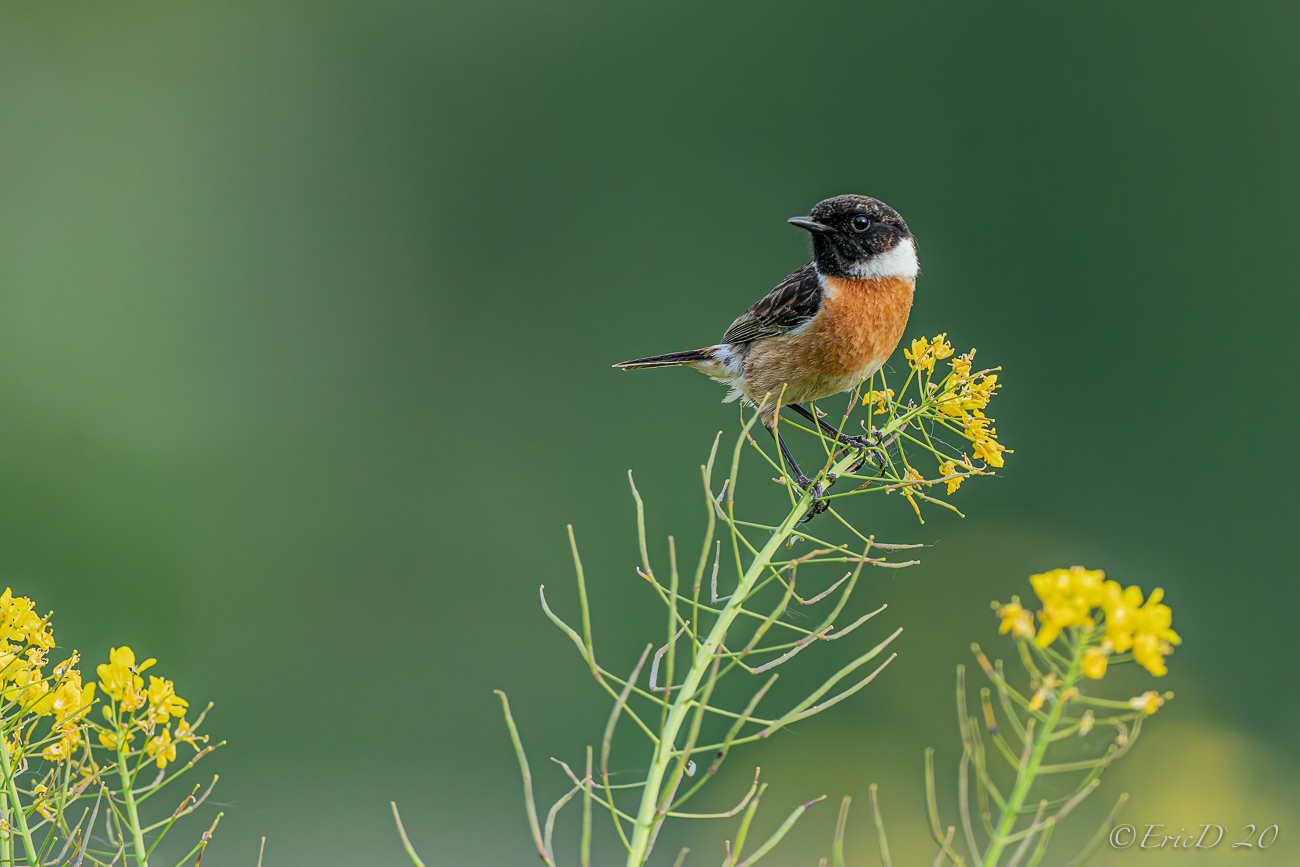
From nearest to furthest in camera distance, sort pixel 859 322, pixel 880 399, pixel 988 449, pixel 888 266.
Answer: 1. pixel 988 449
2. pixel 880 399
3. pixel 859 322
4. pixel 888 266

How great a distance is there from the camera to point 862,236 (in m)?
3.29

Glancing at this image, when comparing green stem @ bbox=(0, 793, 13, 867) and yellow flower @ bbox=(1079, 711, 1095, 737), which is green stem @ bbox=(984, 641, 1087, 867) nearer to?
yellow flower @ bbox=(1079, 711, 1095, 737)

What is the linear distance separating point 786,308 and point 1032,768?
2.69 metres

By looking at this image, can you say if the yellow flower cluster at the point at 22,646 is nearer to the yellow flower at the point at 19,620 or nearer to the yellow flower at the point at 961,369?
the yellow flower at the point at 19,620

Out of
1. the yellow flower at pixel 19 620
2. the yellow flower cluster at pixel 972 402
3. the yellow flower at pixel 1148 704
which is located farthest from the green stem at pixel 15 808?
the yellow flower cluster at pixel 972 402

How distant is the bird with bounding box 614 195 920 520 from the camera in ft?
10.3

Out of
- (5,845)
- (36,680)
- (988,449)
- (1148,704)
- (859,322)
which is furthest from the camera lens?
(859,322)

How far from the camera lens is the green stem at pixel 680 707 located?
3.40 feet

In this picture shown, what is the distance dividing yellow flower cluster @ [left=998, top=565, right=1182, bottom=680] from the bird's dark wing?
2534 millimetres

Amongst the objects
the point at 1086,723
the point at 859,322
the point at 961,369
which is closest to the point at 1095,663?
the point at 1086,723

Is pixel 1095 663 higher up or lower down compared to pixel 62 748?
higher up

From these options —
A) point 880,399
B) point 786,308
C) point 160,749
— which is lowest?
point 160,749

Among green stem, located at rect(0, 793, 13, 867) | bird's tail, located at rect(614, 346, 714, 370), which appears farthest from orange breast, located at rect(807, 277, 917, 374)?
green stem, located at rect(0, 793, 13, 867)

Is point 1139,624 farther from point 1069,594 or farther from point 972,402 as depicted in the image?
point 972,402
